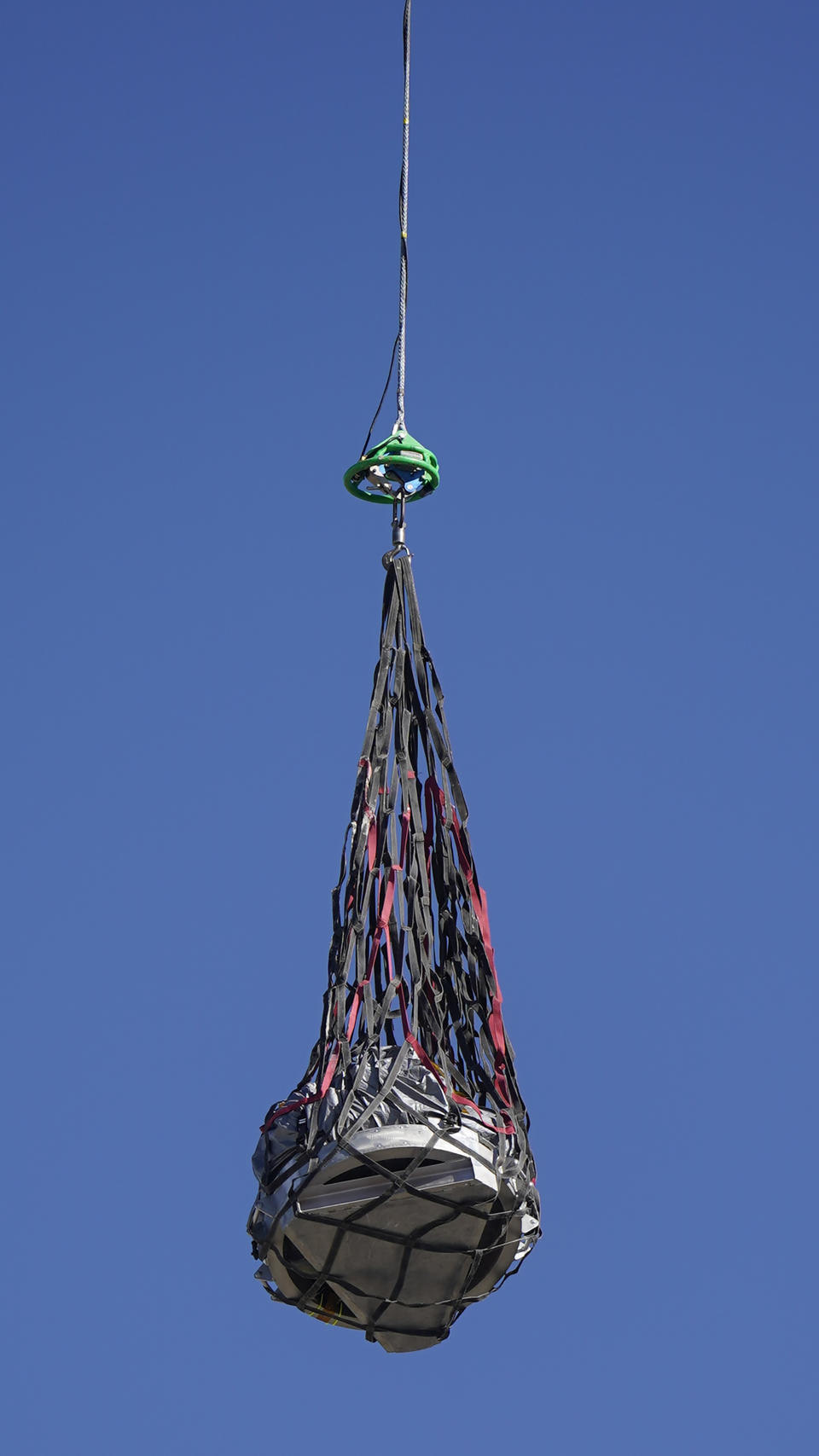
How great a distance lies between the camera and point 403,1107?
1092 cm

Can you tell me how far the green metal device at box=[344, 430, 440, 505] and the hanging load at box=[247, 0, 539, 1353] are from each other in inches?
25.4

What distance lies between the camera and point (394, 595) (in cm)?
1216

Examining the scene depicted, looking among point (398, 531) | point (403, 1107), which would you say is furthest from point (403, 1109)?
point (398, 531)

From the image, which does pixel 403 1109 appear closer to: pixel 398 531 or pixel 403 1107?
pixel 403 1107

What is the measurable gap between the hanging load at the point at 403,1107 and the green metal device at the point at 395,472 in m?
0.65

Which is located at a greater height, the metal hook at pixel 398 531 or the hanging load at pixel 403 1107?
the metal hook at pixel 398 531

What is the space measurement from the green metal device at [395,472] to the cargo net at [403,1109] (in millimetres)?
855

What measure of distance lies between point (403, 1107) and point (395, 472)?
3588mm

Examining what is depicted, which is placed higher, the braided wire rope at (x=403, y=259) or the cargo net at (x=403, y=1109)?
the braided wire rope at (x=403, y=259)

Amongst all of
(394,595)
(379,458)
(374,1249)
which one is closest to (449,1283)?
(374,1249)

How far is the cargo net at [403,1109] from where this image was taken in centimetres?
1091

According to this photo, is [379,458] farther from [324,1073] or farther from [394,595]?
[324,1073]

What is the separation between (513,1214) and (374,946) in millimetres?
1567

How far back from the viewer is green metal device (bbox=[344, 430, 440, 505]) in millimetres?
12242
